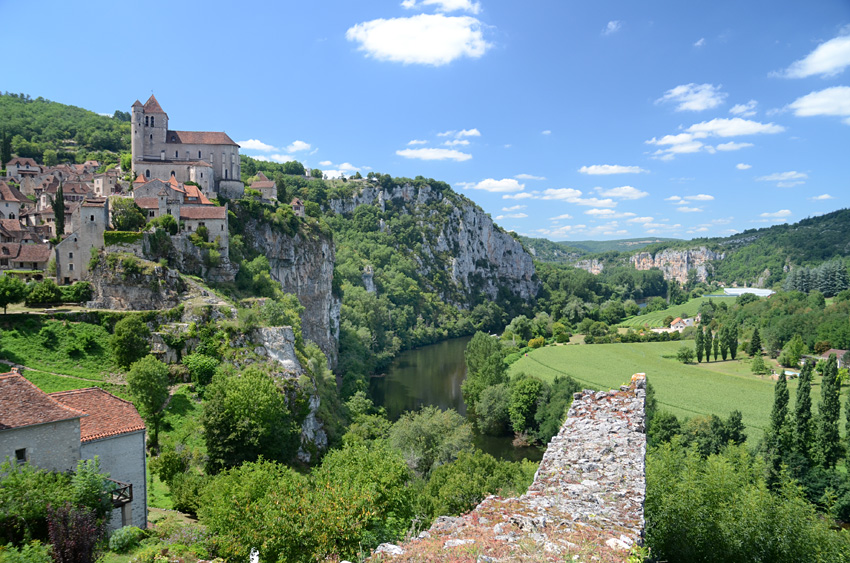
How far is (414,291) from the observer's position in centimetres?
10312

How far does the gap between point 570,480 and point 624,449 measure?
126 centimetres

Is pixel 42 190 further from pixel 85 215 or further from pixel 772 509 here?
pixel 772 509

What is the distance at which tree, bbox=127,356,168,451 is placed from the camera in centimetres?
2430

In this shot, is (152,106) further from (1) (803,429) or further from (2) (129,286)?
(1) (803,429)

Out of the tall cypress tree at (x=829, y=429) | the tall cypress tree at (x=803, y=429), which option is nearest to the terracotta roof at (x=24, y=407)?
the tall cypress tree at (x=803, y=429)

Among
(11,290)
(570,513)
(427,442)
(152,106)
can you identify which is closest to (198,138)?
(152,106)

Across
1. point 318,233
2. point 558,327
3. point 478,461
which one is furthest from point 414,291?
point 478,461

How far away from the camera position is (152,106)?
50094mm

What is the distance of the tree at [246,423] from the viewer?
23656 mm

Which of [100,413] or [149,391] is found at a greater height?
[100,413]

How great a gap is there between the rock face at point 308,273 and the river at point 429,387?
8138 millimetres

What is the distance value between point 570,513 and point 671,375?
5739cm

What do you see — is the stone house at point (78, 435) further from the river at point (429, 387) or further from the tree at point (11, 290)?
the river at point (429, 387)

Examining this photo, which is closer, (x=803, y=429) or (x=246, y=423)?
(x=246, y=423)
